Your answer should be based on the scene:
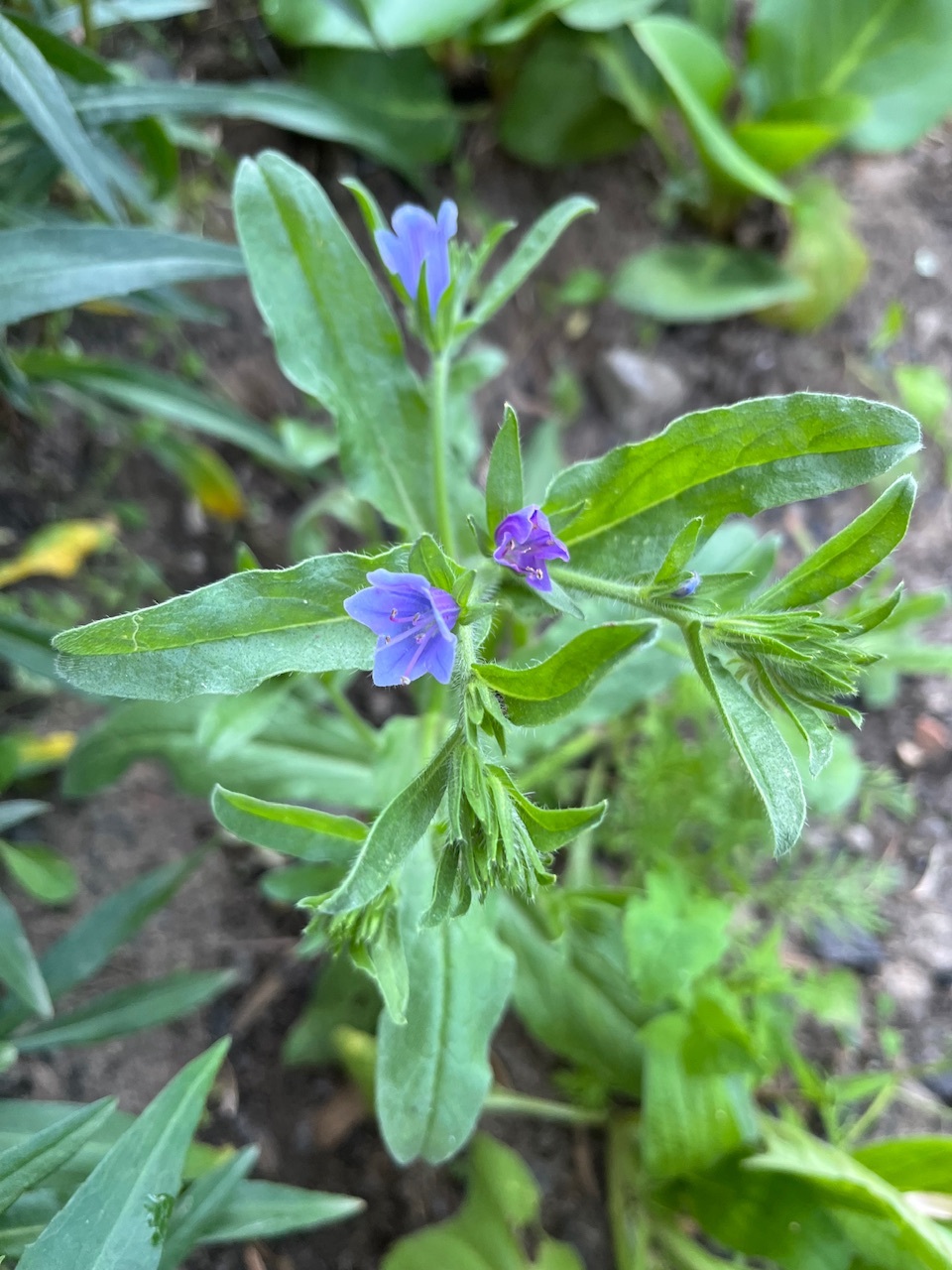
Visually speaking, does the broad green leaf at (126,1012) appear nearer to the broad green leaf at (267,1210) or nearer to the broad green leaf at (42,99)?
the broad green leaf at (267,1210)

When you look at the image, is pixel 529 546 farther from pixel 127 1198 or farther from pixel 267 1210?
pixel 267 1210

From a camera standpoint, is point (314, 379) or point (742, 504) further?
point (314, 379)

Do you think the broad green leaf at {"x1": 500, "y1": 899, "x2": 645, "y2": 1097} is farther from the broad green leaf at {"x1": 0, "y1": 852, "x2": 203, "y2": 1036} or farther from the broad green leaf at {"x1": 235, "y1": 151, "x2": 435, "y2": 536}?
the broad green leaf at {"x1": 235, "y1": 151, "x2": 435, "y2": 536}

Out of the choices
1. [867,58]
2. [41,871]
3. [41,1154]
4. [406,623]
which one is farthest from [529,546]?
A: [867,58]

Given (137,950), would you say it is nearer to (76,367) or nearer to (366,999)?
(366,999)

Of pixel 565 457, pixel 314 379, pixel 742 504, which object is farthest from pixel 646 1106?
pixel 565 457
